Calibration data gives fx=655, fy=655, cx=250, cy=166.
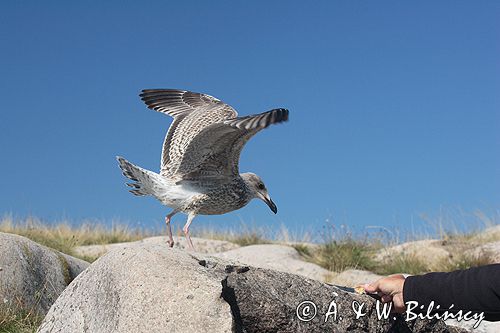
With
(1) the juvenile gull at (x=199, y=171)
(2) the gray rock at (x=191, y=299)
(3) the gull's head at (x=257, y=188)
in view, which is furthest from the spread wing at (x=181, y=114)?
(2) the gray rock at (x=191, y=299)

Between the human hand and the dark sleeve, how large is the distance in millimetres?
269

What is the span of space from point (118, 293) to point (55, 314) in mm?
904

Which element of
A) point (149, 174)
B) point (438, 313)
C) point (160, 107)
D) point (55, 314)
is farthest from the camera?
point (160, 107)

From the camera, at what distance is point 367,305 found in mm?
4473

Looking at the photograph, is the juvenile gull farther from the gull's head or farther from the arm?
the arm

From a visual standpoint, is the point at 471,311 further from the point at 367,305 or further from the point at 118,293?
the point at 118,293

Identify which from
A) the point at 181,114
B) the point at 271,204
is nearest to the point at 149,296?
the point at 271,204

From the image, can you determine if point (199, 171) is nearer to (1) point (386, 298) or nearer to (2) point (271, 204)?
(2) point (271, 204)

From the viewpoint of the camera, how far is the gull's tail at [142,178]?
755cm

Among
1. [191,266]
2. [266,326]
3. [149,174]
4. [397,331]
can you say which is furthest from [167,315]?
[149,174]

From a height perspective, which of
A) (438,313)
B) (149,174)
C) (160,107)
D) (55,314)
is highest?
(160,107)

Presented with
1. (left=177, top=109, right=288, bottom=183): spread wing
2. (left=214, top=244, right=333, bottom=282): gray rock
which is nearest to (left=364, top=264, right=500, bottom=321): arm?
(left=177, top=109, right=288, bottom=183): spread wing

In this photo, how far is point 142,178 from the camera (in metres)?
7.61

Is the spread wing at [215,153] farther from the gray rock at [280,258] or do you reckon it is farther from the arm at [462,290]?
the gray rock at [280,258]
